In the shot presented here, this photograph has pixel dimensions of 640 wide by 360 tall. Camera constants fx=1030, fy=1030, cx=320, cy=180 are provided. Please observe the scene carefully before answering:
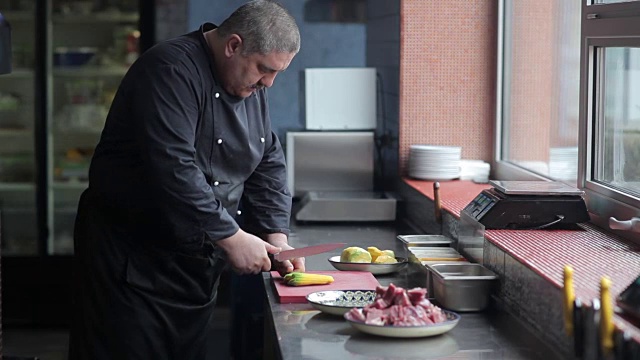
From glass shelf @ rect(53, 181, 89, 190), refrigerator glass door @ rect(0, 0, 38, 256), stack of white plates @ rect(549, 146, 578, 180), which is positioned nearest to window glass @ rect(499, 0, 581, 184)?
stack of white plates @ rect(549, 146, 578, 180)

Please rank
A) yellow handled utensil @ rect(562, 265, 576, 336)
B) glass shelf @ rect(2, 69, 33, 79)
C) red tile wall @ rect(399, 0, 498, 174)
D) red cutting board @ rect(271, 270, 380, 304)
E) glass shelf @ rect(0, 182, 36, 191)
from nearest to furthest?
1. yellow handled utensil @ rect(562, 265, 576, 336)
2. red cutting board @ rect(271, 270, 380, 304)
3. red tile wall @ rect(399, 0, 498, 174)
4. glass shelf @ rect(2, 69, 33, 79)
5. glass shelf @ rect(0, 182, 36, 191)

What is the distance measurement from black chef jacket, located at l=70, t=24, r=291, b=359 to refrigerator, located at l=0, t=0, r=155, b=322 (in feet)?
10.7

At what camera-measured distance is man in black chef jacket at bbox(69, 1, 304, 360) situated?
10.0 feet

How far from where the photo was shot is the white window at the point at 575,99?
3143 millimetres

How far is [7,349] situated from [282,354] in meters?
4.14

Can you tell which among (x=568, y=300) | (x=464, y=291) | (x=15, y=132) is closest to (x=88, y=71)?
(x=15, y=132)

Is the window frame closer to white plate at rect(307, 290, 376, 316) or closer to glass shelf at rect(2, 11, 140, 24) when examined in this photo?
white plate at rect(307, 290, 376, 316)

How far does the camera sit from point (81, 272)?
3408 mm

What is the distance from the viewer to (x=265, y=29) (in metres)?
3.09

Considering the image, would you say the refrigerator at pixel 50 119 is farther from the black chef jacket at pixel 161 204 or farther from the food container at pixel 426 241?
the food container at pixel 426 241

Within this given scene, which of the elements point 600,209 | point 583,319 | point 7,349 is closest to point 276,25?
point 600,209

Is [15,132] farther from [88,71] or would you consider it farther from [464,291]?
[464,291]

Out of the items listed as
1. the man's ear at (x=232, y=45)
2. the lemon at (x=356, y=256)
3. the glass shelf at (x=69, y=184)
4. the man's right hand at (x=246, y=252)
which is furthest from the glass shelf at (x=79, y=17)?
the man's right hand at (x=246, y=252)

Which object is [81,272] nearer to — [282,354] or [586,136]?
[282,354]
